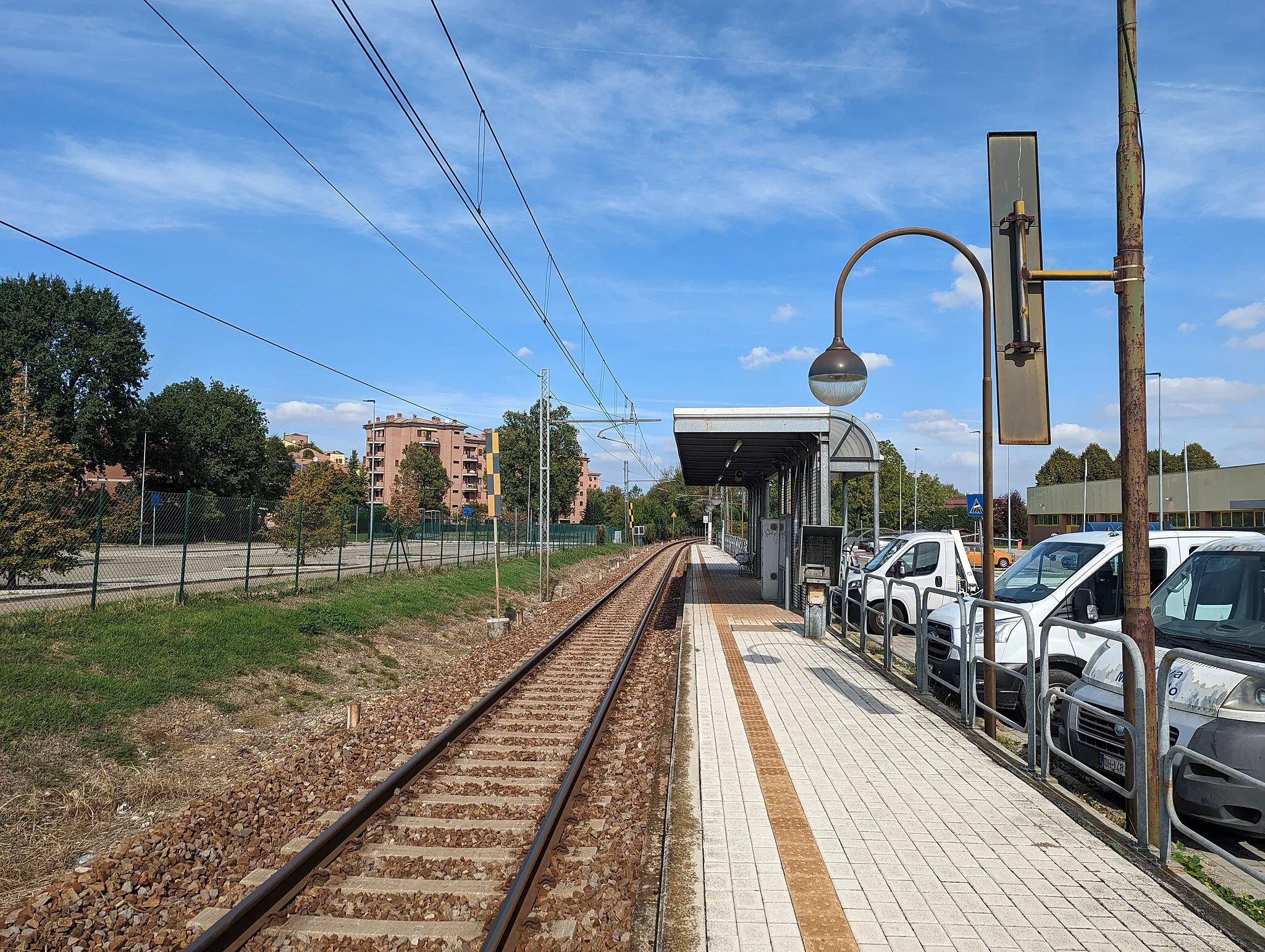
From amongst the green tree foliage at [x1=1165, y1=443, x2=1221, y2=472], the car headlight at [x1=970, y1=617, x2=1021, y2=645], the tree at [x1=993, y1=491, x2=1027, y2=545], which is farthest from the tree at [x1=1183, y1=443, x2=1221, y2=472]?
the car headlight at [x1=970, y1=617, x2=1021, y2=645]

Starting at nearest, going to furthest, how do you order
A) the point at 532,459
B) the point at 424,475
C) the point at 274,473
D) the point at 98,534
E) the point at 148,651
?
the point at 148,651 < the point at 98,534 < the point at 274,473 < the point at 532,459 < the point at 424,475

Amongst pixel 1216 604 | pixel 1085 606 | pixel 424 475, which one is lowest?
pixel 1085 606

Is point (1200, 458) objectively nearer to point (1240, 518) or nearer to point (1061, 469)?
point (1061, 469)

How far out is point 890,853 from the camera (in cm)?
534

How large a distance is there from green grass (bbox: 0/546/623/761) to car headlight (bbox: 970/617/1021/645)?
842 cm

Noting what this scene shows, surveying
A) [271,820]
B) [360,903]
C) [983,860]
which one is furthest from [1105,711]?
Answer: [271,820]

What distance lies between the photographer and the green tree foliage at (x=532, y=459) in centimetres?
8638

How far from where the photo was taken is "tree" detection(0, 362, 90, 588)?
11.4 m

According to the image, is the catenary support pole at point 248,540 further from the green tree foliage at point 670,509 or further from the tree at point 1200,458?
the tree at point 1200,458

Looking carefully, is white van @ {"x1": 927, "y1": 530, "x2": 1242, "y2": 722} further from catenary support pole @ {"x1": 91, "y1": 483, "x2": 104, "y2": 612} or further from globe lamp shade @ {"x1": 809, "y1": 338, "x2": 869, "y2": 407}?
catenary support pole @ {"x1": 91, "y1": 483, "x2": 104, "y2": 612}

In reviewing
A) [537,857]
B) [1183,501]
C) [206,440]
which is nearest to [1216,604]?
[537,857]

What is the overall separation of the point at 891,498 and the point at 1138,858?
5029cm

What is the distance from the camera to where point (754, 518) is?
1444 inches

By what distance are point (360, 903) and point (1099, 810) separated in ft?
17.0
